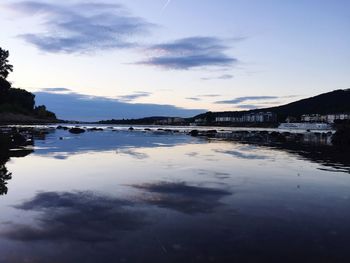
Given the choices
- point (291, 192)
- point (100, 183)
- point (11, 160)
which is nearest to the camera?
point (291, 192)

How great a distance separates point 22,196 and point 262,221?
1054cm

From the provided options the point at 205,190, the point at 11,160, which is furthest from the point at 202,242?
the point at 11,160

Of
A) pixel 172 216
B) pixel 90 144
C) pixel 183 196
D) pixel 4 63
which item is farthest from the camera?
pixel 4 63

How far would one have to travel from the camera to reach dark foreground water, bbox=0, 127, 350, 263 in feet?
33.9

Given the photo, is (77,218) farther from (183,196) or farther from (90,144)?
(90,144)

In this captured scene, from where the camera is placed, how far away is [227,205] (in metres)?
16.1

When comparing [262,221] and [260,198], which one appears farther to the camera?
[260,198]

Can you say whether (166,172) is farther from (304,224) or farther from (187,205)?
(304,224)

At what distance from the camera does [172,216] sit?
1420 centimetres

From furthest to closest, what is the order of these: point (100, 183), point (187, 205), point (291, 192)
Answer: point (100, 183), point (291, 192), point (187, 205)

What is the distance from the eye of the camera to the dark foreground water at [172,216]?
10336mm

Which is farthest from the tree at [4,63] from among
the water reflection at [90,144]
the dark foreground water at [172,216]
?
the dark foreground water at [172,216]

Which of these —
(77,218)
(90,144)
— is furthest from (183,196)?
(90,144)

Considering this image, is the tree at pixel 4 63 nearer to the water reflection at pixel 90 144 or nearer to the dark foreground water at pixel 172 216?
the water reflection at pixel 90 144
